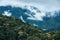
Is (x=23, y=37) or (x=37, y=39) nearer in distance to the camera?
(x=37, y=39)

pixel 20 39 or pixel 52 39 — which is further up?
pixel 52 39

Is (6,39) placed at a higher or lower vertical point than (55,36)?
lower

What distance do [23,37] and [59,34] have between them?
55.8 meters

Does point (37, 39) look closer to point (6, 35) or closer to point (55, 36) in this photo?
point (55, 36)

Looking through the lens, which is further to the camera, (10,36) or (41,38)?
(10,36)

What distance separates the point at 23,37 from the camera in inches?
Answer: 7692

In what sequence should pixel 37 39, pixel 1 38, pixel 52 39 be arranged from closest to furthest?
pixel 52 39 → pixel 37 39 → pixel 1 38

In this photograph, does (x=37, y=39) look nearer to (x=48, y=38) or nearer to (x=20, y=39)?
(x=48, y=38)

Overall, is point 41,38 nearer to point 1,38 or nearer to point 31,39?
point 31,39

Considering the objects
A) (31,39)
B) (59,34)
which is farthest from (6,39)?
(59,34)

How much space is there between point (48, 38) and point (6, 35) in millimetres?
57060

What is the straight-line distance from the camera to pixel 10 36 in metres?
194

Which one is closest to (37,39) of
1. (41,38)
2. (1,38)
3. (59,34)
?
(41,38)

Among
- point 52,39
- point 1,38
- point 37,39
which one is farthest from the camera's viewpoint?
point 1,38
